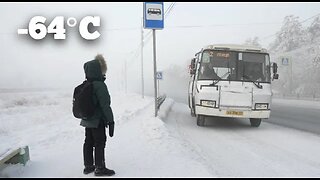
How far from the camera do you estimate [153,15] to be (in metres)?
11.8

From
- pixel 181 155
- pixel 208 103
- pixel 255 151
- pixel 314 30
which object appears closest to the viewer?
pixel 181 155

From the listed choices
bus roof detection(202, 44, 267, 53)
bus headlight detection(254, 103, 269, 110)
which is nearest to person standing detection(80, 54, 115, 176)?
bus headlight detection(254, 103, 269, 110)

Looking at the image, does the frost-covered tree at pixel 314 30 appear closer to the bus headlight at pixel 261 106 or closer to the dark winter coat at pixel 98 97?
the bus headlight at pixel 261 106

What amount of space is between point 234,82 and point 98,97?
7.02m

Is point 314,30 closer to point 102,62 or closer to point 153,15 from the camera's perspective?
point 153,15

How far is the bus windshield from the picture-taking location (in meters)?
11.5

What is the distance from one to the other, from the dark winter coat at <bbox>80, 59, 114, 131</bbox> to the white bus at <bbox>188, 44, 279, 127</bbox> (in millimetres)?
6394

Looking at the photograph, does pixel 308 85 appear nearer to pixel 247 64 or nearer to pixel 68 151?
pixel 247 64

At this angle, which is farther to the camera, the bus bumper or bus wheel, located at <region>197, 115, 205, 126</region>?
bus wheel, located at <region>197, 115, 205, 126</region>

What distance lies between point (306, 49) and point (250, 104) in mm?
57130

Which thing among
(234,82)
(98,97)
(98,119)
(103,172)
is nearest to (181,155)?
(103,172)

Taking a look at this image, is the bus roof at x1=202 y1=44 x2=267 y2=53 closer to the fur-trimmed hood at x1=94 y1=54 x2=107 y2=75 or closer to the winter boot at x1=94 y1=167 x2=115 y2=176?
the fur-trimmed hood at x1=94 y1=54 x2=107 y2=75

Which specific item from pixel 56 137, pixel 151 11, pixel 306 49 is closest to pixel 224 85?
pixel 151 11

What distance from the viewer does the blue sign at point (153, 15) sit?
11.6 m
